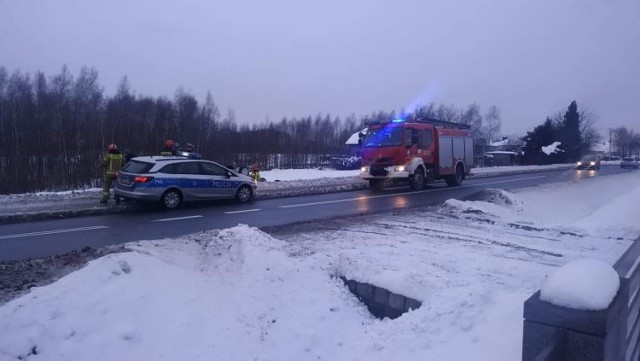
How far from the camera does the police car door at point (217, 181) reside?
1447 centimetres

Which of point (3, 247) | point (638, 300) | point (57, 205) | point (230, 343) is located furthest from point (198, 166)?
point (638, 300)

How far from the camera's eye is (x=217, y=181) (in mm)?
14680

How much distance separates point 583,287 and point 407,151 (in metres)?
16.9

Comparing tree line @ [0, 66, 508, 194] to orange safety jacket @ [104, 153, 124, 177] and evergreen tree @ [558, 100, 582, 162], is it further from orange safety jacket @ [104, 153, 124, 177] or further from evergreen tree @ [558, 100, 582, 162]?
evergreen tree @ [558, 100, 582, 162]

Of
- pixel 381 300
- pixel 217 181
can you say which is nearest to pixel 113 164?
pixel 217 181

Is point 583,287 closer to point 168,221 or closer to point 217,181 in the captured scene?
point 168,221

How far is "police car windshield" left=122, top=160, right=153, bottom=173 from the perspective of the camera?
1306 cm

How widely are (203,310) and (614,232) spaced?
9.31 metres

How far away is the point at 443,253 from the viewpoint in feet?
24.4

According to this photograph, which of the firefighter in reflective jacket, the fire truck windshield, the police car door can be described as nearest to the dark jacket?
the firefighter in reflective jacket

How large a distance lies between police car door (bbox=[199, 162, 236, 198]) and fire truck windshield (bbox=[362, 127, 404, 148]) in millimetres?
7312

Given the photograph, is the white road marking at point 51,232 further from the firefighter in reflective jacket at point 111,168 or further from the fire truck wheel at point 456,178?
the fire truck wheel at point 456,178

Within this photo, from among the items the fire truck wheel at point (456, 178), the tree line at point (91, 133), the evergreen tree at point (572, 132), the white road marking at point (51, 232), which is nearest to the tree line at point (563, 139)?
the evergreen tree at point (572, 132)

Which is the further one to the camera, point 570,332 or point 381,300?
point 381,300
